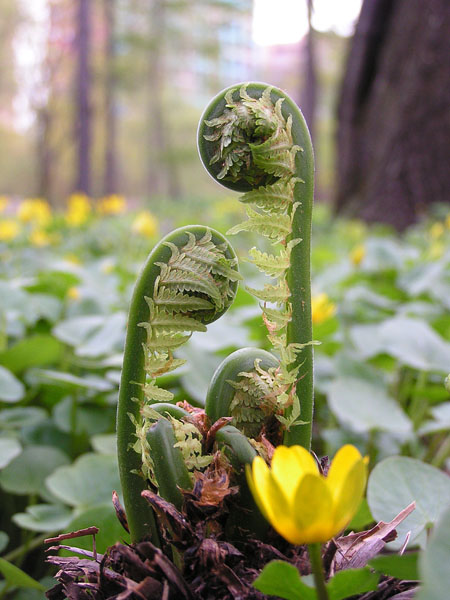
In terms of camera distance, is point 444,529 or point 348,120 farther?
point 348,120

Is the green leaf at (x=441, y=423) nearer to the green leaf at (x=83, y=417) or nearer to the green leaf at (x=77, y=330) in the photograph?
the green leaf at (x=83, y=417)

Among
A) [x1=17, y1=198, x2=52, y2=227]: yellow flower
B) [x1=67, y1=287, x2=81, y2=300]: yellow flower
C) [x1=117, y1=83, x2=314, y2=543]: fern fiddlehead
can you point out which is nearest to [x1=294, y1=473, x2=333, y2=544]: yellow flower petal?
[x1=117, y1=83, x2=314, y2=543]: fern fiddlehead

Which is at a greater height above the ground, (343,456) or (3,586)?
(343,456)

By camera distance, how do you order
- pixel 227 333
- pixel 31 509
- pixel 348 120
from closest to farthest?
pixel 31 509, pixel 227 333, pixel 348 120

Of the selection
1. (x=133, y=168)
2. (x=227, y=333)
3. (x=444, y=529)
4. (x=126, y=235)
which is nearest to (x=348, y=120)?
(x=126, y=235)

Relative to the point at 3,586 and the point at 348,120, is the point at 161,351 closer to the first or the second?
the point at 3,586

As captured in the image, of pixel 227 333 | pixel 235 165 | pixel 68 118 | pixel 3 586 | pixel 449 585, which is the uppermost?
pixel 68 118

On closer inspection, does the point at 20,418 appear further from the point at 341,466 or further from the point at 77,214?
the point at 77,214

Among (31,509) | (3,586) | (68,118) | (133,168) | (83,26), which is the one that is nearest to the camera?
(3,586)
